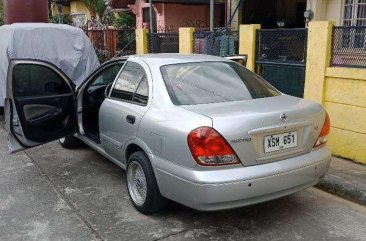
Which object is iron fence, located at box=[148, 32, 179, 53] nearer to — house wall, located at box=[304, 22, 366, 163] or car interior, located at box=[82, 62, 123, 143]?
car interior, located at box=[82, 62, 123, 143]

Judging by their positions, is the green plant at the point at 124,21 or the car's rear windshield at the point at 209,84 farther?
the green plant at the point at 124,21

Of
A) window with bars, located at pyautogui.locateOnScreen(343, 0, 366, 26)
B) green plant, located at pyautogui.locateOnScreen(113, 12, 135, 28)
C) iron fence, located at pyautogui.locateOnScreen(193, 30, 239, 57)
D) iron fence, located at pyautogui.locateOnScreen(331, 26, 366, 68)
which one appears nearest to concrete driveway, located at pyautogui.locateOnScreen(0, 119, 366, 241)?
iron fence, located at pyautogui.locateOnScreen(331, 26, 366, 68)

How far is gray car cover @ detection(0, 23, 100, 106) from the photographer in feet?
25.7

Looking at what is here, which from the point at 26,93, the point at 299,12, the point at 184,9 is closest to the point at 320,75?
the point at 26,93

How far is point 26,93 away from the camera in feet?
17.3

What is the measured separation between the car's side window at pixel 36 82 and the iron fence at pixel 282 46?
3.10 meters

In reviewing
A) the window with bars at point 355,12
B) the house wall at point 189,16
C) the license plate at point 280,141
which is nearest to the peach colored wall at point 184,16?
the house wall at point 189,16

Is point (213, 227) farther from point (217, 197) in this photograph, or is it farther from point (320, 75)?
point (320, 75)

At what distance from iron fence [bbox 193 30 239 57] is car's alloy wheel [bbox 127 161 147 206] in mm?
3684

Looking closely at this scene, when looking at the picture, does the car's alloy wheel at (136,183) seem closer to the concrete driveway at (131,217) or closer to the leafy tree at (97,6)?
the concrete driveway at (131,217)

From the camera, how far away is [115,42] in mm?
11414

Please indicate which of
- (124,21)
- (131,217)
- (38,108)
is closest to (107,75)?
(38,108)

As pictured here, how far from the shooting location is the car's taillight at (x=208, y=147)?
122 inches

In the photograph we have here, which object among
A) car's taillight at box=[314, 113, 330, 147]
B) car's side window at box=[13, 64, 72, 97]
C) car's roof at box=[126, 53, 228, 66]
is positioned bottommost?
car's taillight at box=[314, 113, 330, 147]
